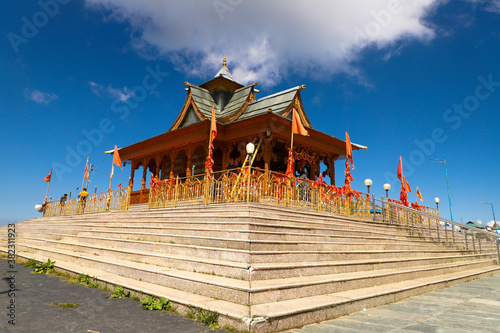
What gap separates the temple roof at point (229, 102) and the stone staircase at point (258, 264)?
28.9 ft

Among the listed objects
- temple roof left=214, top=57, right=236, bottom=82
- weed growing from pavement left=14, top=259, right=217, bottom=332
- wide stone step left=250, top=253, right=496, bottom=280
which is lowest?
weed growing from pavement left=14, top=259, right=217, bottom=332

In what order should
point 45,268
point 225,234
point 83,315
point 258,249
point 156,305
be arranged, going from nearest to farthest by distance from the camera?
point 83,315
point 156,305
point 258,249
point 225,234
point 45,268

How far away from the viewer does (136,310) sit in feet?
15.2

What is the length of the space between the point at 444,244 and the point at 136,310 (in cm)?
1351

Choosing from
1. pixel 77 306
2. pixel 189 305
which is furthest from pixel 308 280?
pixel 77 306

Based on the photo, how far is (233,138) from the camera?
17031 mm

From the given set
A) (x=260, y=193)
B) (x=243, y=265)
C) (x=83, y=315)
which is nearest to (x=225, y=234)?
(x=243, y=265)

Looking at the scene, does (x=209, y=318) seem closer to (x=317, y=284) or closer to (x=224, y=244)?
(x=317, y=284)

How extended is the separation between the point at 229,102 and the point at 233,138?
18.0 ft

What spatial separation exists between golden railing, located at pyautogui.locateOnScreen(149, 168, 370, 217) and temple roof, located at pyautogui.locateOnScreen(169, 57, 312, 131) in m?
5.40

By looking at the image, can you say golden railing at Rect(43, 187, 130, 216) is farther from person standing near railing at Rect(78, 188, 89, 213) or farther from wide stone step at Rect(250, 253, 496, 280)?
wide stone step at Rect(250, 253, 496, 280)

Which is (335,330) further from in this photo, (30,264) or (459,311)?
(30,264)

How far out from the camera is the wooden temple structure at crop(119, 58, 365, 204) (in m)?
16.2

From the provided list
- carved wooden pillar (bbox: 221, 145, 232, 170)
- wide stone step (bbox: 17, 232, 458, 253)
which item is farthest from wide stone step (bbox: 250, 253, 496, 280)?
carved wooden pillar (bbox: 221, 145, 232, 170)
